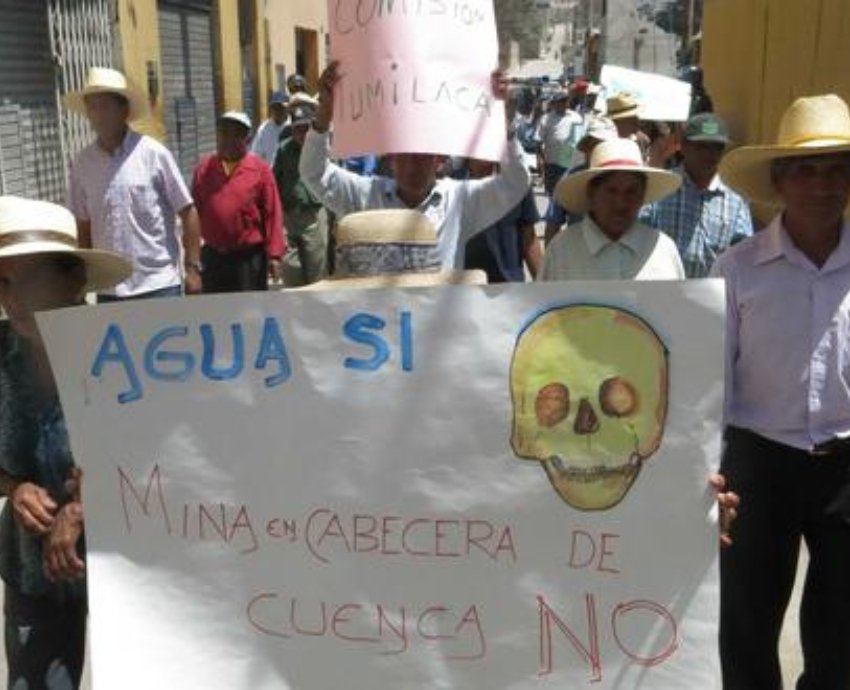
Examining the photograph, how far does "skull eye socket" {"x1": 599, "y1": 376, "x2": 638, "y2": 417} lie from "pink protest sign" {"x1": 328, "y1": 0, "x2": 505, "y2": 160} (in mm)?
1049

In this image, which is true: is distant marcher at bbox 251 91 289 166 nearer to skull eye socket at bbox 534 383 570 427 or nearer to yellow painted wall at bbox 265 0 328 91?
yellow painted wall at bbox 265 0 328 91

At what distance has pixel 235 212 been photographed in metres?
6.60

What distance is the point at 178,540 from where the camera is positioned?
7.08ft

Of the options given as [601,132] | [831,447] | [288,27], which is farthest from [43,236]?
[288,27]

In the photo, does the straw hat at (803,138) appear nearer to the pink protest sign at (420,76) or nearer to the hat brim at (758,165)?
the hat brim at (758,165)

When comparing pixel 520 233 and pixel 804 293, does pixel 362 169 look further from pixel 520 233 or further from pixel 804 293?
pixel 804 293

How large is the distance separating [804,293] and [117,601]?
1.63 m

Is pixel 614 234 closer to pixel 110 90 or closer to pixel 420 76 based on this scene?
pixel 420 76

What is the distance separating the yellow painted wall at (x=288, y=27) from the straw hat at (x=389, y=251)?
54.6 ft

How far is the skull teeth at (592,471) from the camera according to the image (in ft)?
6.63

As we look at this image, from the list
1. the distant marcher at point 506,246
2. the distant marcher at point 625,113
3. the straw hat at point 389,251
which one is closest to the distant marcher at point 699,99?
the distant marcher at point 625,113

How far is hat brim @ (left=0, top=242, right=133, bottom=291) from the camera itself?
2289 mm

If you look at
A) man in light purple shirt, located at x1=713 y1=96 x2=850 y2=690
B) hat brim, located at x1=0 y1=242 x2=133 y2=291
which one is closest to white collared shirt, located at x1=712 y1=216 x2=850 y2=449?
man in light purple shirt, located at x1=713 y1=96 x2=850 y2=690

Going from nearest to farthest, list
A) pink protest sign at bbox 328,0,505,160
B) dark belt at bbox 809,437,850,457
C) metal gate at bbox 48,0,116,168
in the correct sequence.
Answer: dark belt at bbox 809,437,850,457 < pink protest sign at bbox 328,0,505,160 < metal gate at bbox 48,0,116,168
